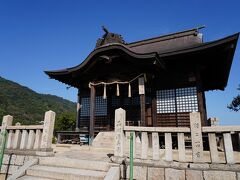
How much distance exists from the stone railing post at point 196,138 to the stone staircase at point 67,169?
8.21 feet

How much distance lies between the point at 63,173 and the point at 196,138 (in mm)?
3879

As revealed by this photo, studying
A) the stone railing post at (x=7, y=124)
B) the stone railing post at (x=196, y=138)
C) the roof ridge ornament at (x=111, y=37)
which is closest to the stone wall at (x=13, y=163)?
the stone railing post at (x=7, y=124)

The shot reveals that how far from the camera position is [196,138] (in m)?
4.92

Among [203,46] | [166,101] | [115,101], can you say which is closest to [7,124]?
[115,101]

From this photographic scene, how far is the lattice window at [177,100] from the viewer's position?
11.3 m

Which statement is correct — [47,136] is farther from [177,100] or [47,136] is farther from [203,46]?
[203,46]

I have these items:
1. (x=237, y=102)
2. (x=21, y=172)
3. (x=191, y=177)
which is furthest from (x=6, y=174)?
(x=237, y=102)

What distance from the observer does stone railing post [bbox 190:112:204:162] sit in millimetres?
4859

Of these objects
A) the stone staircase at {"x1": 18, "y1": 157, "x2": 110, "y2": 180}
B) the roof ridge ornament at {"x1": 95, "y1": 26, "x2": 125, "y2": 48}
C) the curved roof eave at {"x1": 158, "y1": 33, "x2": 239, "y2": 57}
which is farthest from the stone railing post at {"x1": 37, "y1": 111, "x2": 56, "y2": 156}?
the roof ridge ornament at {"x1": 95, "y1": 26, "x2": 125, "y2": 48}

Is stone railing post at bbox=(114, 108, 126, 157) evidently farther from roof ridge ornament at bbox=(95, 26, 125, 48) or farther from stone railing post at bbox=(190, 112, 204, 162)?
roof ridge ornament at bbox=(95, 26, 125, 48)

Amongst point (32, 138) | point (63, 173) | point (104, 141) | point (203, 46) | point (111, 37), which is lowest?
point (63, 173)

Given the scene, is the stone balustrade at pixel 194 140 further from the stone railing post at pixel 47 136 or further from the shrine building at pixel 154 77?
the shrine building at pixel 154 77

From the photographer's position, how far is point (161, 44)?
16328 millimetres

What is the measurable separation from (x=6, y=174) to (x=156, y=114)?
8452 millimetres
